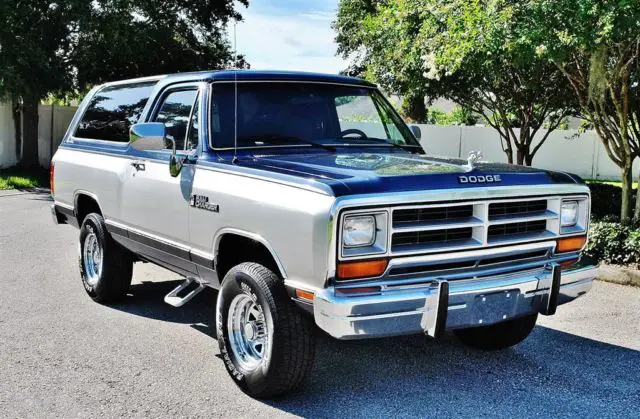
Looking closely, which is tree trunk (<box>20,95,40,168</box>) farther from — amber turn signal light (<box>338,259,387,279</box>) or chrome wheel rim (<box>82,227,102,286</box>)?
amber turn signal light (<box>338,259,387,279</box>)

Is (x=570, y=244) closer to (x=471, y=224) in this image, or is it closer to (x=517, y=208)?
(x=517, y=208)

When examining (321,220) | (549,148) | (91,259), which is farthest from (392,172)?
(549,148)

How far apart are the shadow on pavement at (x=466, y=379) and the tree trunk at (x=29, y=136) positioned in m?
15.9

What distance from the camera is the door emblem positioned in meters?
4.67

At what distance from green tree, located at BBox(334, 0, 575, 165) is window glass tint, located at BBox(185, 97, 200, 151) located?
13.7ft

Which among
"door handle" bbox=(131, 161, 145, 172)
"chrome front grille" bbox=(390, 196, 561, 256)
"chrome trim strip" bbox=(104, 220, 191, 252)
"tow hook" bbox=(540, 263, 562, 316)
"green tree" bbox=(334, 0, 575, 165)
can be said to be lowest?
"tow hook" bbox=(540, 263, 562, 316)

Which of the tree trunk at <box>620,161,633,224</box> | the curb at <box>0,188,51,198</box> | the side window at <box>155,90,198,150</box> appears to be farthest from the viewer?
the curb at <box>0,188,51,198</box>

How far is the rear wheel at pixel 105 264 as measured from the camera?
645 cm

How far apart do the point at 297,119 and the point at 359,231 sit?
5.78ft

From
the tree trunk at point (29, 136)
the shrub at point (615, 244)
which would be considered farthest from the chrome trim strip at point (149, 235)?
the tree trunk at point (29, 136)

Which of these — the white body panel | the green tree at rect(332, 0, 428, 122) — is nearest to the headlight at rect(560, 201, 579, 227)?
the white body panel

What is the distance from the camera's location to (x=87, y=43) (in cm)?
1848

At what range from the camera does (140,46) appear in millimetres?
19094

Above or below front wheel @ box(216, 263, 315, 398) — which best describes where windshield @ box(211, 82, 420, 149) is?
above
